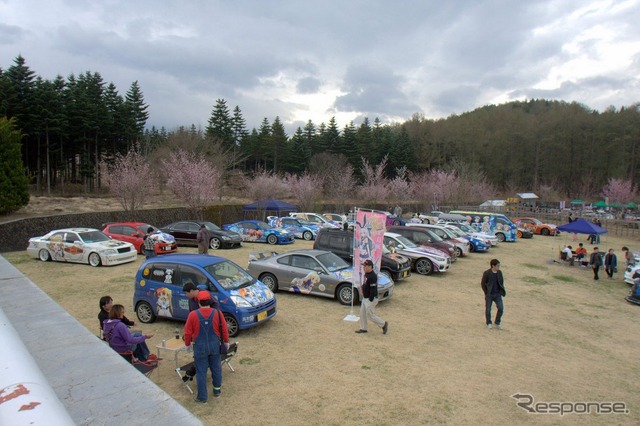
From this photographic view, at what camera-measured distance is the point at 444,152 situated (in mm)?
81938

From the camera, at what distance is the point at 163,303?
888 cm

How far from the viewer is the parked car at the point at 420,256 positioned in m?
15.3

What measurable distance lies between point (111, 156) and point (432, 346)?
154 feet

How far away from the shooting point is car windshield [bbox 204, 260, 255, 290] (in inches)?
341

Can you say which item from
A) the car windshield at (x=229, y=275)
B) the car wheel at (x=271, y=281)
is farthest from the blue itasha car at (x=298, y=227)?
the car windshield at (x=229, y=275)

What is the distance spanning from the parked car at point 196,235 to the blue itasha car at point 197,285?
1138 cm

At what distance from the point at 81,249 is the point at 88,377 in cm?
1482

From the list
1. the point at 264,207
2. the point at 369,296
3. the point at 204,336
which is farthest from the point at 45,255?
the point at 264,207

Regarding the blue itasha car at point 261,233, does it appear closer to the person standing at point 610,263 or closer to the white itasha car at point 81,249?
the white itasha car at point 81,249

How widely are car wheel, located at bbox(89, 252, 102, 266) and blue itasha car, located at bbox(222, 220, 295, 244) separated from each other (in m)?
8.89

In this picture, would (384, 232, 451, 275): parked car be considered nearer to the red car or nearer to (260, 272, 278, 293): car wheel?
(260, 272, 278, 293): car wheel

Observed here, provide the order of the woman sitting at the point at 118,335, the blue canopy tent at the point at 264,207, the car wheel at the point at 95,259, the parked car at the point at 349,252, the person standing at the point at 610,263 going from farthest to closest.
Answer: the blue canopy tent at the point at 264,207, the person standing at the point at 610,263, the car wheel at the point at 95,259, the parked car at the point at 349,252, the woman sitting at the point at 118,335

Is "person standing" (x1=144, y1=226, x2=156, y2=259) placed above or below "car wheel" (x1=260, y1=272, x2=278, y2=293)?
above

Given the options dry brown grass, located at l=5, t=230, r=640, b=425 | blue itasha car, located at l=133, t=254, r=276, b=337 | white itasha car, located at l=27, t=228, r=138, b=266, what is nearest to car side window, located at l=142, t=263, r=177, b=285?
blue itasha car, located at l=133, t=254, r=276, b=337
